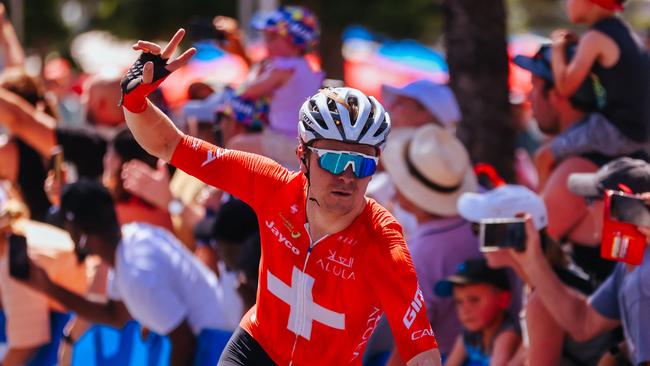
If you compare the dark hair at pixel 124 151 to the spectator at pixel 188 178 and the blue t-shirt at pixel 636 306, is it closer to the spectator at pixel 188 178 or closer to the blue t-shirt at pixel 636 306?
the spectator at pixel 188 178

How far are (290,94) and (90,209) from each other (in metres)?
1.67

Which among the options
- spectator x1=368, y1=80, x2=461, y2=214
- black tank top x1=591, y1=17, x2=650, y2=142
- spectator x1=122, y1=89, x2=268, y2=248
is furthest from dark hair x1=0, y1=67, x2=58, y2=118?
black tank top x1=591, y1=17, x2=650, y2=142

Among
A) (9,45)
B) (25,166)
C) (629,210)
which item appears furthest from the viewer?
(9,45)

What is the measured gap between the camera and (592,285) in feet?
20.5

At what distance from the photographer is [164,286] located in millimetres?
7059

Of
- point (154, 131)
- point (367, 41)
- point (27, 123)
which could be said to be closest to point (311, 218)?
point (154, 131)

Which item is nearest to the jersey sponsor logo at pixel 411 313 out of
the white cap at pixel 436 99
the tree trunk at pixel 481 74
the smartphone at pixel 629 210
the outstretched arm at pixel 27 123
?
the smartphone at pixel 629 210

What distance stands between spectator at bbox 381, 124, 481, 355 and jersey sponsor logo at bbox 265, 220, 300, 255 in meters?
1.93

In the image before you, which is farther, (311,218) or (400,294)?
(311,218)

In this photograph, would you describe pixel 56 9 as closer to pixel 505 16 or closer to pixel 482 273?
pixel 505 16

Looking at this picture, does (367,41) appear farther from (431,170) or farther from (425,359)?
(425,359)

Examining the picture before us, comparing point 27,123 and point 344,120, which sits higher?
point 344,120

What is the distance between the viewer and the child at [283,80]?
26.9 ft

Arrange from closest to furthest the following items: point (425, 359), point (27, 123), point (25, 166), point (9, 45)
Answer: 1. point (425, 359)
2. point (27, 123)
3. point (25, 166)
4. point (9, 45)
